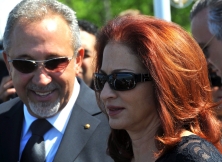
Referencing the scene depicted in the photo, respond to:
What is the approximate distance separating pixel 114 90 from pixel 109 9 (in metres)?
16.9

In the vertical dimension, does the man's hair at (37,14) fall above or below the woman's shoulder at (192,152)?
above

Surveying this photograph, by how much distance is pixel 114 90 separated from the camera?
2541 mm

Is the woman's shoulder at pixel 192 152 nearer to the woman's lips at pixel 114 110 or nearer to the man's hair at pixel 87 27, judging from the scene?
the woman's lips at pixel 114 110

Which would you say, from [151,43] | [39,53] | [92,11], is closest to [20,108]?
[39,53]

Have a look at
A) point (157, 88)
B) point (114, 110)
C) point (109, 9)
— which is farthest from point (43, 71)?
point (109, 9)

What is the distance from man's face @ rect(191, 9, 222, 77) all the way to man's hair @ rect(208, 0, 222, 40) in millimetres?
50

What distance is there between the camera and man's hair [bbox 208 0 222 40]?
3.38 metres

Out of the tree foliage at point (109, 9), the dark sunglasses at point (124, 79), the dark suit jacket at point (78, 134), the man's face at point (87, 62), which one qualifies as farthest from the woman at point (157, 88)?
the tree foliage at point (109, 9)

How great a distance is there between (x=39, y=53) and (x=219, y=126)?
4.52 feet

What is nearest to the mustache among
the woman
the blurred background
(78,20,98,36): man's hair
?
the woman

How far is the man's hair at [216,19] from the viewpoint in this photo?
11.1ft

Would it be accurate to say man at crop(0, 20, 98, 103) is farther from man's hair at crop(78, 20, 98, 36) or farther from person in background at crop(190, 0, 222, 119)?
person in background at crop(190, 0, 222, 119)

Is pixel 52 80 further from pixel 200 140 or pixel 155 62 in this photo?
pixel 200 140

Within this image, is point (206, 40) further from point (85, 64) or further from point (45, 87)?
point (85, 64)
